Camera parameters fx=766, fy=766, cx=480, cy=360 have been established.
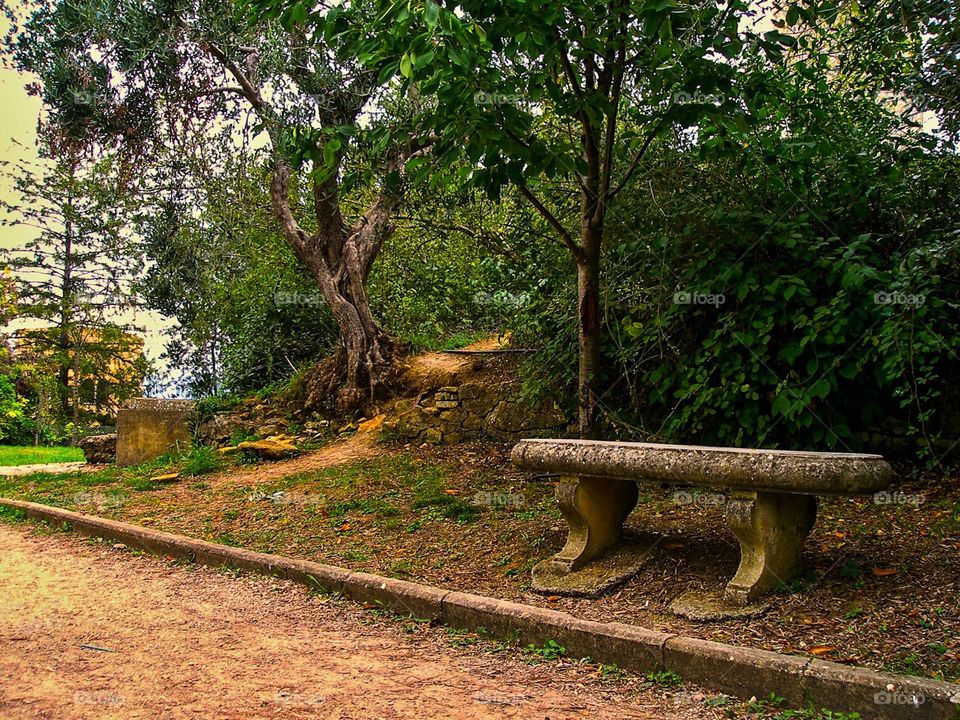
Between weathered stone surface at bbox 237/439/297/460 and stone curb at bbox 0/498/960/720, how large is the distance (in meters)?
4.44

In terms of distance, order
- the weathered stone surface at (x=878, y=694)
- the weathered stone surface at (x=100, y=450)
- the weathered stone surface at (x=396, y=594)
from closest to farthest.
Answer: the weathered stone surface at (x=878, y=694), the weathered stone surface at (x=396, y=594), the weathered stone surface at (x=100, y=450)

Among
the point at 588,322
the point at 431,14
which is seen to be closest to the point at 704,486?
the point at 588,322

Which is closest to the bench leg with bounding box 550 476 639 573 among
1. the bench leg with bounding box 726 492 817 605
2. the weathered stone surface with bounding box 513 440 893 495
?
the weathered stone surface with bounding box 513 440 893 495

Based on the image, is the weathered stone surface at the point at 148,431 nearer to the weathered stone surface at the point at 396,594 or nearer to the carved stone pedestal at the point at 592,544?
the weathered stone surface at the point at 396,594

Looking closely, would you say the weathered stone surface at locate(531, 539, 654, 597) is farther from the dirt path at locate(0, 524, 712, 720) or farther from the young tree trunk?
the young tree trunk

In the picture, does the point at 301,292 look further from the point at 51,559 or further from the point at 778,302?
the point at 778,302

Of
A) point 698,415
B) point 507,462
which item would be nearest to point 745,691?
point 698,415

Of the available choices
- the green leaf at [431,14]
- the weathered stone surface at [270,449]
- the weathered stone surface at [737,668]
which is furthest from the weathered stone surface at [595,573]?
the weathered stone surface at [270,449]

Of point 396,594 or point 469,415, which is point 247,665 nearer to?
point 396,594

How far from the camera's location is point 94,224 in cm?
1952

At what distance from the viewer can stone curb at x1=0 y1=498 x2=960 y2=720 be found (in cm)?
277

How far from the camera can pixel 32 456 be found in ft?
51.0

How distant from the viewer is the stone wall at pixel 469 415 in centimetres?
849

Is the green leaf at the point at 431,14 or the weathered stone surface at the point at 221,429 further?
the weathered stone surface at the point at 221,429
